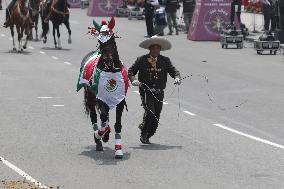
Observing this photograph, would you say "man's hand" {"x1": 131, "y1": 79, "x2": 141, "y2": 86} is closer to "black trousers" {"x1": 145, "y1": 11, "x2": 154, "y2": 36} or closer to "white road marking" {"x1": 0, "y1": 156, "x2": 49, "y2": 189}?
"white road marking" {"x1": 0, "y1": 156, "x2": 49, "y2": 189}

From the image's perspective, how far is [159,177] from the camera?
1242 cm

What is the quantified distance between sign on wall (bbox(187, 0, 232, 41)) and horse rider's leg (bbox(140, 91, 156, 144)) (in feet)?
74.8

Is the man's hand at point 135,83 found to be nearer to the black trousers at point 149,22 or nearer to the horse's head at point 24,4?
the horse's head at point 24,4

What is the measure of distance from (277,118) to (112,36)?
5.60 meters

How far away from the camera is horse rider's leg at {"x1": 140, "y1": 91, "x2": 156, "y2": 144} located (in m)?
15.1

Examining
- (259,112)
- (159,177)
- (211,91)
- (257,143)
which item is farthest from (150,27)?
(159,177)

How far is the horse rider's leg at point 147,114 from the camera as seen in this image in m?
15.1

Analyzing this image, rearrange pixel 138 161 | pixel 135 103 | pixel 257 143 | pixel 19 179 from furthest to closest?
pixel 135 103, pixel 257 143, pixel 138 161, pixel 19 179

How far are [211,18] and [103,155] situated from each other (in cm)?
2434

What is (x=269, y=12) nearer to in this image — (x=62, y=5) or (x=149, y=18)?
(x=149, y=18)

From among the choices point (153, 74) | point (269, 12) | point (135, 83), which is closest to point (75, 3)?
point (269, 12)

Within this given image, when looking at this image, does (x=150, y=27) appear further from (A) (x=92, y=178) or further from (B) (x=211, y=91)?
(A) (x=92, y=178)

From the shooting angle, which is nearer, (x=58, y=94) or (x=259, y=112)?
(x=259, y=112)

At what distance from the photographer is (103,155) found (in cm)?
1414
